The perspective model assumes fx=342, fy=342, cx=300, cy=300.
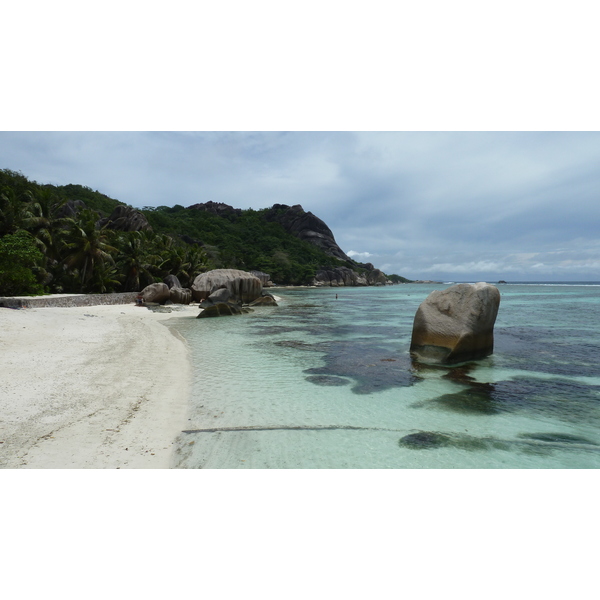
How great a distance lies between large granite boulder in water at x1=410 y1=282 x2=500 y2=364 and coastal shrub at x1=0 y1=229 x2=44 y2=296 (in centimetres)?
2110

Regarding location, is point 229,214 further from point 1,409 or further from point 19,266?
point 1,409

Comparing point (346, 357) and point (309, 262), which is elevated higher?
point (309, 262)

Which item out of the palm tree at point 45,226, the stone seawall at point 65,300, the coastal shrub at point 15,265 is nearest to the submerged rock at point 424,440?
the stone seawall at point 65,300

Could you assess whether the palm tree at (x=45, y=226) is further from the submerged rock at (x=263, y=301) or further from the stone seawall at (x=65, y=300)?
the submerged rock at (x=263, y=301)

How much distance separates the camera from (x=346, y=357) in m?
10.7

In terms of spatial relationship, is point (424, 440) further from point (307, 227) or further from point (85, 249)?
point (307, 227)

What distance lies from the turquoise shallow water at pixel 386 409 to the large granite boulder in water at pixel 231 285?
15.1m

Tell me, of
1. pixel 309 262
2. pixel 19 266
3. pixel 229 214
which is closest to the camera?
pixel 19 266

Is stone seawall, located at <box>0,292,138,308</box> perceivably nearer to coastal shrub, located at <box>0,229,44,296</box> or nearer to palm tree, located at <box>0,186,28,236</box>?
coastal shrub, located at <box>0,229,44,296</box>

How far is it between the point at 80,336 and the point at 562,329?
68.9 feet

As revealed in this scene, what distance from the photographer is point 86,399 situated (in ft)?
19.0

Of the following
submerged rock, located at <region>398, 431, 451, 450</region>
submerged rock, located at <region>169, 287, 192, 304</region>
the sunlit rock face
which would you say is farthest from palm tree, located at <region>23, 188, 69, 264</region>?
the sunlit rock face

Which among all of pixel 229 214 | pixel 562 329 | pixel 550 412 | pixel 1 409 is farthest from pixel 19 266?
pixel 229 214

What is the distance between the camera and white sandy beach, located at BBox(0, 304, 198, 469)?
4.21 metres
